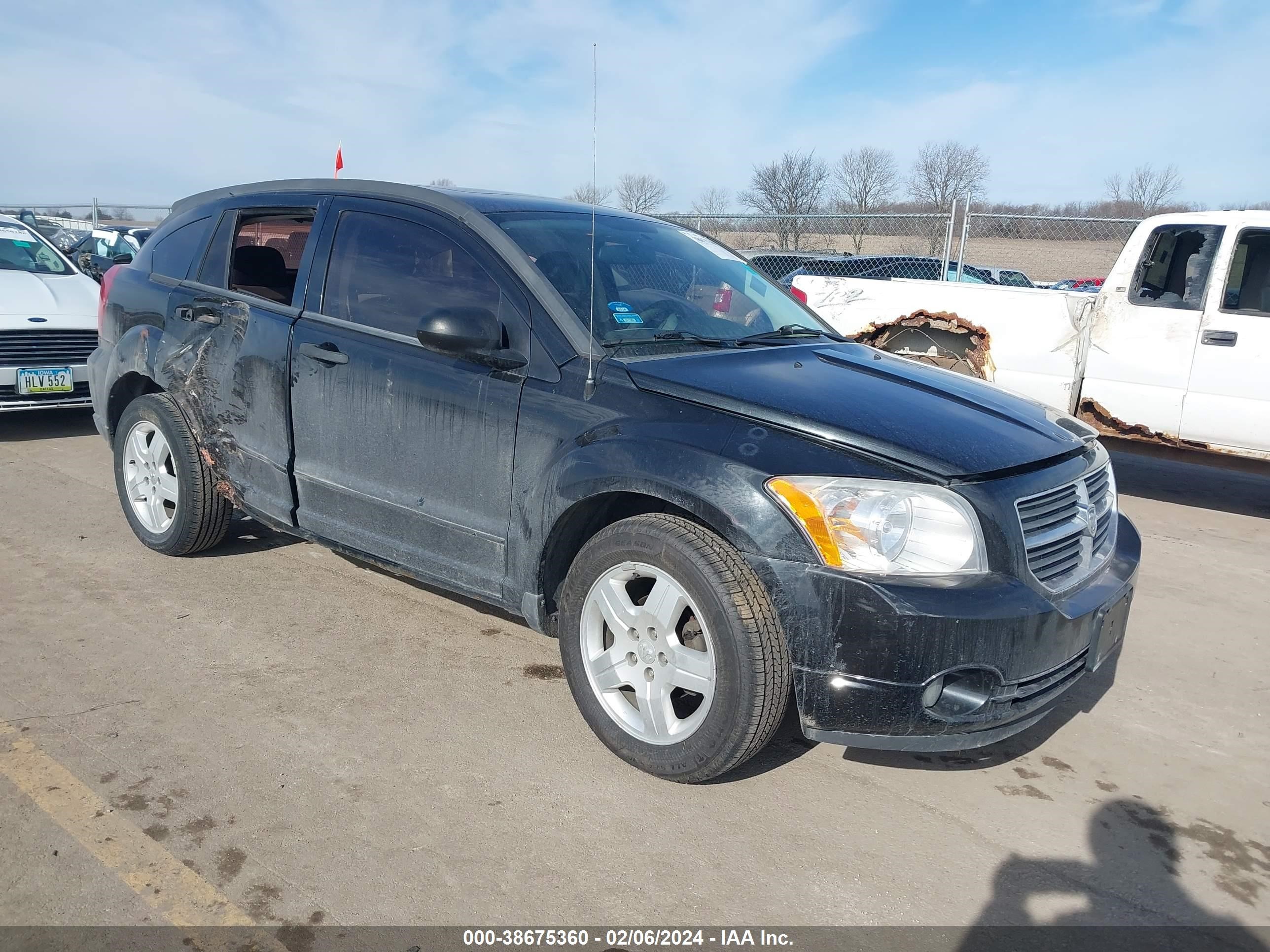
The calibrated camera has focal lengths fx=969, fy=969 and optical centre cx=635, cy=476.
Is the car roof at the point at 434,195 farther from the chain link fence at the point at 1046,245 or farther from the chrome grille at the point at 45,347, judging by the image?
the chain link fence at the point at 1046,245

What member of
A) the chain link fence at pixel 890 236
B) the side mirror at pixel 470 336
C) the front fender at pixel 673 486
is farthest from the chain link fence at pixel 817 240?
the front fender at pixel 673 486

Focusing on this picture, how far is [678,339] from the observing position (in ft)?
11.4

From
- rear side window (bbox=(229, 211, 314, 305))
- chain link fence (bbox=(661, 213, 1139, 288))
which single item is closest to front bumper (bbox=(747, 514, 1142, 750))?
rear side window (bbox=(229, 211, 314, 305))

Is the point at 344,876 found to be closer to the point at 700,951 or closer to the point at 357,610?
the point at 700,951

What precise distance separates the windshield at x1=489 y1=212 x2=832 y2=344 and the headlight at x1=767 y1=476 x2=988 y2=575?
1.02 meters

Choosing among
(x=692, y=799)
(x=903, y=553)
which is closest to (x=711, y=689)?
(x=692, y=799)

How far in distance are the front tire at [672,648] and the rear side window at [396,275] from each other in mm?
1062

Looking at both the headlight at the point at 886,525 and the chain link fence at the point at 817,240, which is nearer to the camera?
the headlight at the point at 886,525

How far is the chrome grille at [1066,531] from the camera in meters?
2.82

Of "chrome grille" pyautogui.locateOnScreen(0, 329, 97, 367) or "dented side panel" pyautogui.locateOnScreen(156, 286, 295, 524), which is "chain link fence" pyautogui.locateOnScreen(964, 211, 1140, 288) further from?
"chrome grille" pyautogui.locateOnScreen(0, 329, 97, 367)

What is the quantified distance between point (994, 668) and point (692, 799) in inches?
38.7

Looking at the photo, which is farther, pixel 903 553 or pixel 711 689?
pixel 711 689

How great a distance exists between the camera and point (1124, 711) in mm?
3736

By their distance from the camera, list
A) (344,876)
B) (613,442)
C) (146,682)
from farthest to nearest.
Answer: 1. (146,682)
2. (613,442)
3. (344,876)
